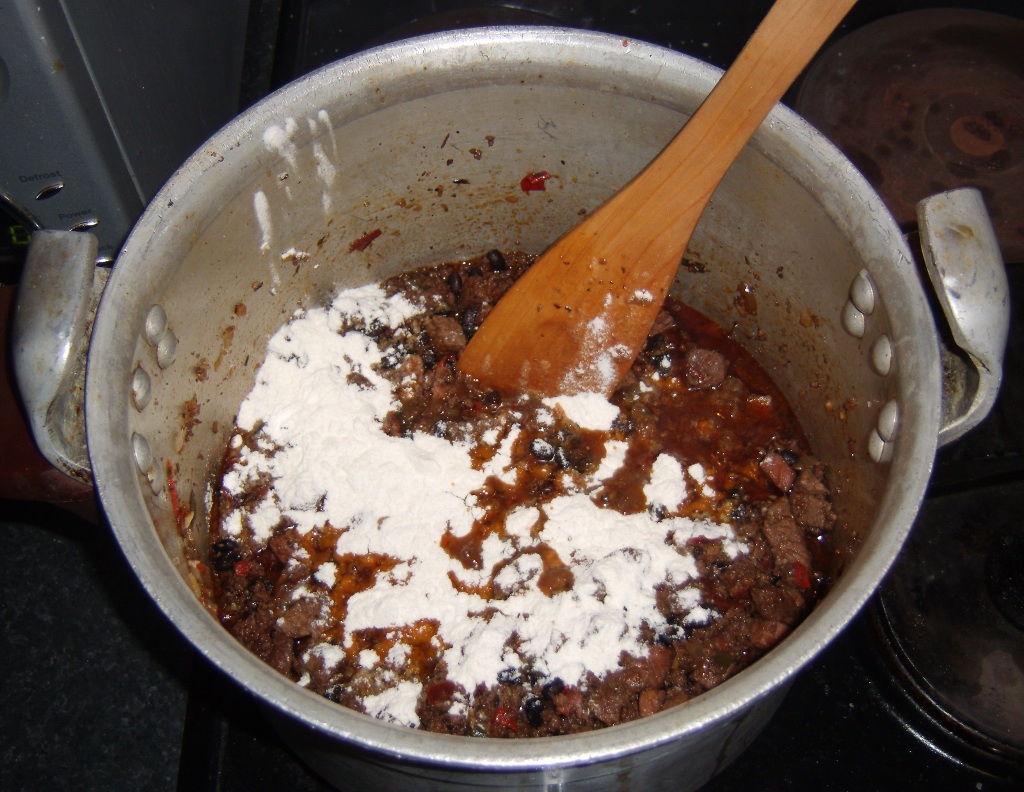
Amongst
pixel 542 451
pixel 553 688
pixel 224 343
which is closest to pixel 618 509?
pixel 542 451

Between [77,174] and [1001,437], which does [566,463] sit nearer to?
[1001,437]

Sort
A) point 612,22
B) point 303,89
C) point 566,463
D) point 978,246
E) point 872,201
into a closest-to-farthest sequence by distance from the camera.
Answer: point 978,246, point 872,201, point 303,89, point 566,463, point 612,22

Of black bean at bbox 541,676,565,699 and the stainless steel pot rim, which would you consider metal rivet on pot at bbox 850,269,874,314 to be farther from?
black bean at bbox 541,676,565,699

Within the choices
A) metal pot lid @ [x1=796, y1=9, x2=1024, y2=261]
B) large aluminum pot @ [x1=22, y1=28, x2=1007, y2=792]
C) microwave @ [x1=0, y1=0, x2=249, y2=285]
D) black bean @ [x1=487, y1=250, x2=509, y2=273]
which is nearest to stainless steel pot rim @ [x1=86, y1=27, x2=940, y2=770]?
large aluminum pot @ [x1=22, y1=28, x2=1007, y2=792]

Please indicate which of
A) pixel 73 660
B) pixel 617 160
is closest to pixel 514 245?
pixel 617 160

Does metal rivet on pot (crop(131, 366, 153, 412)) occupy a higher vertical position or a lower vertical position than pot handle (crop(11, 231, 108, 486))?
lower

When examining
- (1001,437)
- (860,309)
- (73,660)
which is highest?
(860,309)

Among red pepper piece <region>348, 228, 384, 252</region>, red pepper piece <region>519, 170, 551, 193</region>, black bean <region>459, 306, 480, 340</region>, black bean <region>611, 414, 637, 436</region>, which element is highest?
red pepper piece <region>519, 170, 551, 193</region>
